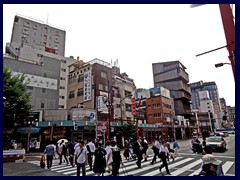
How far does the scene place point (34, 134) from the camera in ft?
80.8

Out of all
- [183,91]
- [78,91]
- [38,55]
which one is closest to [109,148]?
[78,91]

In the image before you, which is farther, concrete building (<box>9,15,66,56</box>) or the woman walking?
concrete building (<box>9,15,66,56</box>)

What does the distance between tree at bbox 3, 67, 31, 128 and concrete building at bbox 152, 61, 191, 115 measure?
152ft

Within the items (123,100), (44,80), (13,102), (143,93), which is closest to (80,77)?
(44,80)

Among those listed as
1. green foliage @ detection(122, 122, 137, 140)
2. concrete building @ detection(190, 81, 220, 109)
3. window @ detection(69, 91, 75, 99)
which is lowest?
green foliage @ detection(122, 122, 137, 140)

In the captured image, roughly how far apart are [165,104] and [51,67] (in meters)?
29.4

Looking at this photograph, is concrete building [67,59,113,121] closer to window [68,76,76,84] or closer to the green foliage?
window [68,76,76,84]

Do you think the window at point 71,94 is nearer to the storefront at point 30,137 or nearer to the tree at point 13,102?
the storefront at point 30,137

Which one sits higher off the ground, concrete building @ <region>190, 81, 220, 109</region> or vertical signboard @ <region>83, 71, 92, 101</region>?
concrete building @ <region>190, 81, 220, 109</region>

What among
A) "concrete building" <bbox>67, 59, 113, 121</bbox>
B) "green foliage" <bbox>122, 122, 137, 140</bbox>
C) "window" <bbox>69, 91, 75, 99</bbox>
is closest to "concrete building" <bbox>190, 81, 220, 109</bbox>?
"concrete building" <bbox>67, 59, 113, 121</bbox>

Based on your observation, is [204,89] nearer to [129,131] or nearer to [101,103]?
[101,103]

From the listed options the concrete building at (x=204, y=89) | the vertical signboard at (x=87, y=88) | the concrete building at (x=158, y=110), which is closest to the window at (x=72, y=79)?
the vertical signboard at (x=87, y=88)

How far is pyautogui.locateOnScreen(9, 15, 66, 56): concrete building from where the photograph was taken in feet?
166

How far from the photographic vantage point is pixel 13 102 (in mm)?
21672
